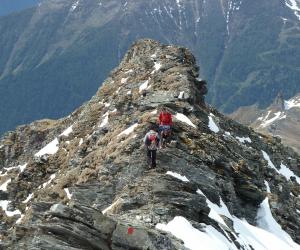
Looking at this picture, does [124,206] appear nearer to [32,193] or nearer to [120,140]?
Answer: [120,140]

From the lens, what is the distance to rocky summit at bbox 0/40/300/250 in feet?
96.6

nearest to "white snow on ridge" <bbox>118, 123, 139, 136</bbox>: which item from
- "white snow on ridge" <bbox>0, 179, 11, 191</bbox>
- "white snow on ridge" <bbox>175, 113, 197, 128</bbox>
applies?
"white snow on ridge" <bbox>175, 113, 197, 128</bbox>

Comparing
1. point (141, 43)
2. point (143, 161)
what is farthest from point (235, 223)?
point (141, 43)

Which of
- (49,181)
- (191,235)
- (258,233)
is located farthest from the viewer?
(49,181)

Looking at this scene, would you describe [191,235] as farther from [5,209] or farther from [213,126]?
[213,126]

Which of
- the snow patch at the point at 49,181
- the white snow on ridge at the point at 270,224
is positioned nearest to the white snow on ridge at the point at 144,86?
the snow patch at the point at 49,181

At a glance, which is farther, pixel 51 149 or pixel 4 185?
pixel 51 149

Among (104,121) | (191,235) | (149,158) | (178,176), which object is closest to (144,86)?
(104,121)

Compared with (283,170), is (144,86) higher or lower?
higher

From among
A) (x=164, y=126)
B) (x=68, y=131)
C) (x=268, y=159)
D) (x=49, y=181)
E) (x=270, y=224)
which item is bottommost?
(x=270, y=224)

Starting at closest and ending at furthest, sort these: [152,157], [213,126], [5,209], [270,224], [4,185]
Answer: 1. [152,157]
2. [270,224]
3. [5,209]
4. [213,126]
5. [4,185]

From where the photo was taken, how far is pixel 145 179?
3956 cm

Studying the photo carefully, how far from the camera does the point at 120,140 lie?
50656 mm

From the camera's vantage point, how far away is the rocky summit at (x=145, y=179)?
29.5 meters
